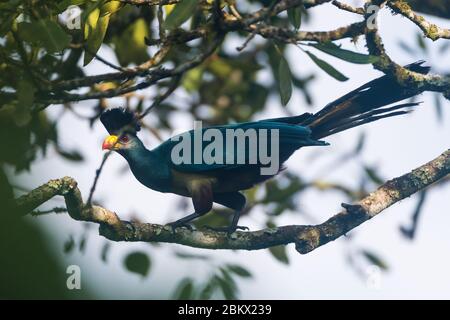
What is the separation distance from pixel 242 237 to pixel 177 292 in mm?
818

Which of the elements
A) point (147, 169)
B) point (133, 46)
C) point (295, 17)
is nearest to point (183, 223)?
point (147, 169)

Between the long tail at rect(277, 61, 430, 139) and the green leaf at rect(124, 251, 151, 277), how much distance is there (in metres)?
1.28

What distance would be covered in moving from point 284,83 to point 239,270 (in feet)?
5.04

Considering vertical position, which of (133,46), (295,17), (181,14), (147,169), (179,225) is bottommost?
(179,225)

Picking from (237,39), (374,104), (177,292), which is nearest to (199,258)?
(177,292)

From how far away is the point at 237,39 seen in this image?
18.3 ft

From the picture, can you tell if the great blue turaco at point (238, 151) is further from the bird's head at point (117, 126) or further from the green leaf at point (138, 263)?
the green leaf at point (138, 263)

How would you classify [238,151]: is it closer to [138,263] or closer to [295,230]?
[295,230]

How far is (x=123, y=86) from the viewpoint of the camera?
3201mm

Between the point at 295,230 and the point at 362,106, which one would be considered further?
the point at 362,106

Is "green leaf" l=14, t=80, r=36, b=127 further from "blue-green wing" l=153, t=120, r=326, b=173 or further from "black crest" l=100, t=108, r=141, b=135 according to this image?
"blue-green wing" l=153, t=120, r=326, b=173

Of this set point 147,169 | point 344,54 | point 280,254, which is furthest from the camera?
point 280,254

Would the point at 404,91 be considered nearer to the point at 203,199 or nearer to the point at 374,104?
the point at 374,104

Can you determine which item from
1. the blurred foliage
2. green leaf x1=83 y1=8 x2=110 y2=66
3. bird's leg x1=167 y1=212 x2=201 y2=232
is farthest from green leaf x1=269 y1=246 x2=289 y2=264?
green leaf x1=83 y1=8 x2=110 y2=66
